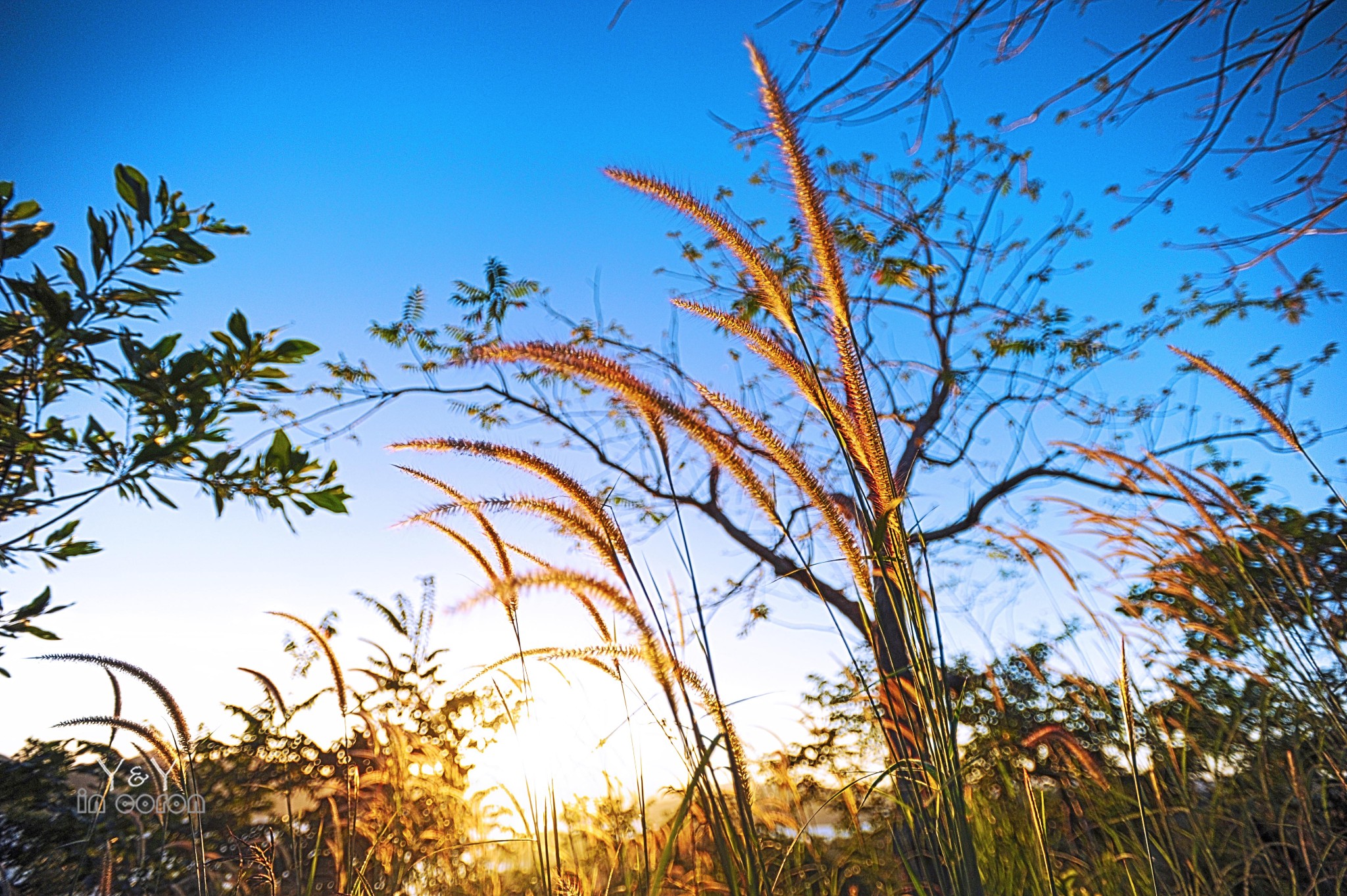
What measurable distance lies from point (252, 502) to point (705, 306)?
1600 millimetres

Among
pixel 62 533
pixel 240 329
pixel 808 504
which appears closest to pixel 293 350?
pixel 240 329

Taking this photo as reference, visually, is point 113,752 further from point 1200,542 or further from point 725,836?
point 1200,542

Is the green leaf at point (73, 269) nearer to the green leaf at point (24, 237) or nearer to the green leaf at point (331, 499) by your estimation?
the green leaf at point (24, 237)

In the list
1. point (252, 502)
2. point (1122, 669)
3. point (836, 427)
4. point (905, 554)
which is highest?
point (252, 502)

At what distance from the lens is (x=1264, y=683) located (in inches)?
73.2

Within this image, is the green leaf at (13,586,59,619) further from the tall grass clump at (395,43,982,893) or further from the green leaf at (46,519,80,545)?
the tall grass clump at (395,43,982,893)

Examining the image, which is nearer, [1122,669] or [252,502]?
[1122,669]

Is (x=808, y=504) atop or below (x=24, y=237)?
below

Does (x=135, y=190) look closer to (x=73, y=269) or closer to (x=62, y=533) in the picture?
(x=73, y=269)

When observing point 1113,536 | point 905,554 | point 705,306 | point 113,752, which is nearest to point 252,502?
point 113,752

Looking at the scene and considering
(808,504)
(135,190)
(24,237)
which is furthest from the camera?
(135,190)

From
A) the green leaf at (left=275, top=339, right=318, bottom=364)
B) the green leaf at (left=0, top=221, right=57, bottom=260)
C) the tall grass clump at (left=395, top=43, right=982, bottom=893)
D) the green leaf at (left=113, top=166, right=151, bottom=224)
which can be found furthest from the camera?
the green leaf at (left=275, top=339, right=318, bottom=364)

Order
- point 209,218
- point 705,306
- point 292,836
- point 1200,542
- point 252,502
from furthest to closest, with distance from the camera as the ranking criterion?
point 209,218
point 252,502
point 1200,542
point 292,836
point 705,306

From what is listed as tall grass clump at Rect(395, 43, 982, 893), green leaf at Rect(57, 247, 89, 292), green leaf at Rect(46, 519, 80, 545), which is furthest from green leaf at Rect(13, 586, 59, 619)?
tall grass clump at Rect(395, 43, 982, 893)
